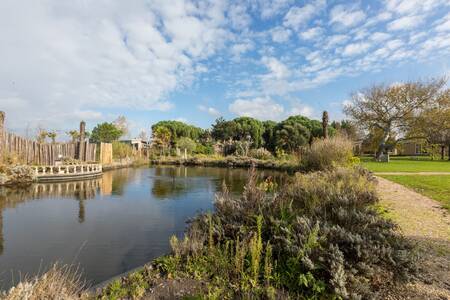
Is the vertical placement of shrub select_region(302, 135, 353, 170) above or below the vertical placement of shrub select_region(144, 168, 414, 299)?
above

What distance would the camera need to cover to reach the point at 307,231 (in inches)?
109

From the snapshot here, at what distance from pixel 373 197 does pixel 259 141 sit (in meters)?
33.7

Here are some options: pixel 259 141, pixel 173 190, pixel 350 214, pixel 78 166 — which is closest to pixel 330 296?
pixel 350 214

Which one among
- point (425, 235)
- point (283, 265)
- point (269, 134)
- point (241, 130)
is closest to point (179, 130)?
point (241, 130)

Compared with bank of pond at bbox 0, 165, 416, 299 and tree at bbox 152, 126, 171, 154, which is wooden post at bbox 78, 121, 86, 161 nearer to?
bank of pond at bbox 0, 165, 416, 299

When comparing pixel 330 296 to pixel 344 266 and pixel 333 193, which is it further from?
pixel 333 193

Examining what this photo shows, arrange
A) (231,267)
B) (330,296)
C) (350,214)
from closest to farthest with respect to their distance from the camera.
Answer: (330,296)
(231,267)
(350,214)

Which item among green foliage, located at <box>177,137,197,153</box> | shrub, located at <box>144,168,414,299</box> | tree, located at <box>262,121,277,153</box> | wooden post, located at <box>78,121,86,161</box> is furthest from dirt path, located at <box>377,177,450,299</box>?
tree, located at <box>262,121,277,153</box>

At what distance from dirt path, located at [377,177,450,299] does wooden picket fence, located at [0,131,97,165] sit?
12849 mm

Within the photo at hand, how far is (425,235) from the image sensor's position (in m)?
3.79

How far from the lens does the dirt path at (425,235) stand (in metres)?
2.35

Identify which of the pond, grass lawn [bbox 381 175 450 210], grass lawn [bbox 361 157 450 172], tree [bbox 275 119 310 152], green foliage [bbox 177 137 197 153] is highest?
tree [bbox 275 119 310 152]

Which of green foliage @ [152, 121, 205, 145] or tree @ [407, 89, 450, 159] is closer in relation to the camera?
tree @ [407, 89, 450, 159]

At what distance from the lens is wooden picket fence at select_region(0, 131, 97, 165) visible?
36.0ft
